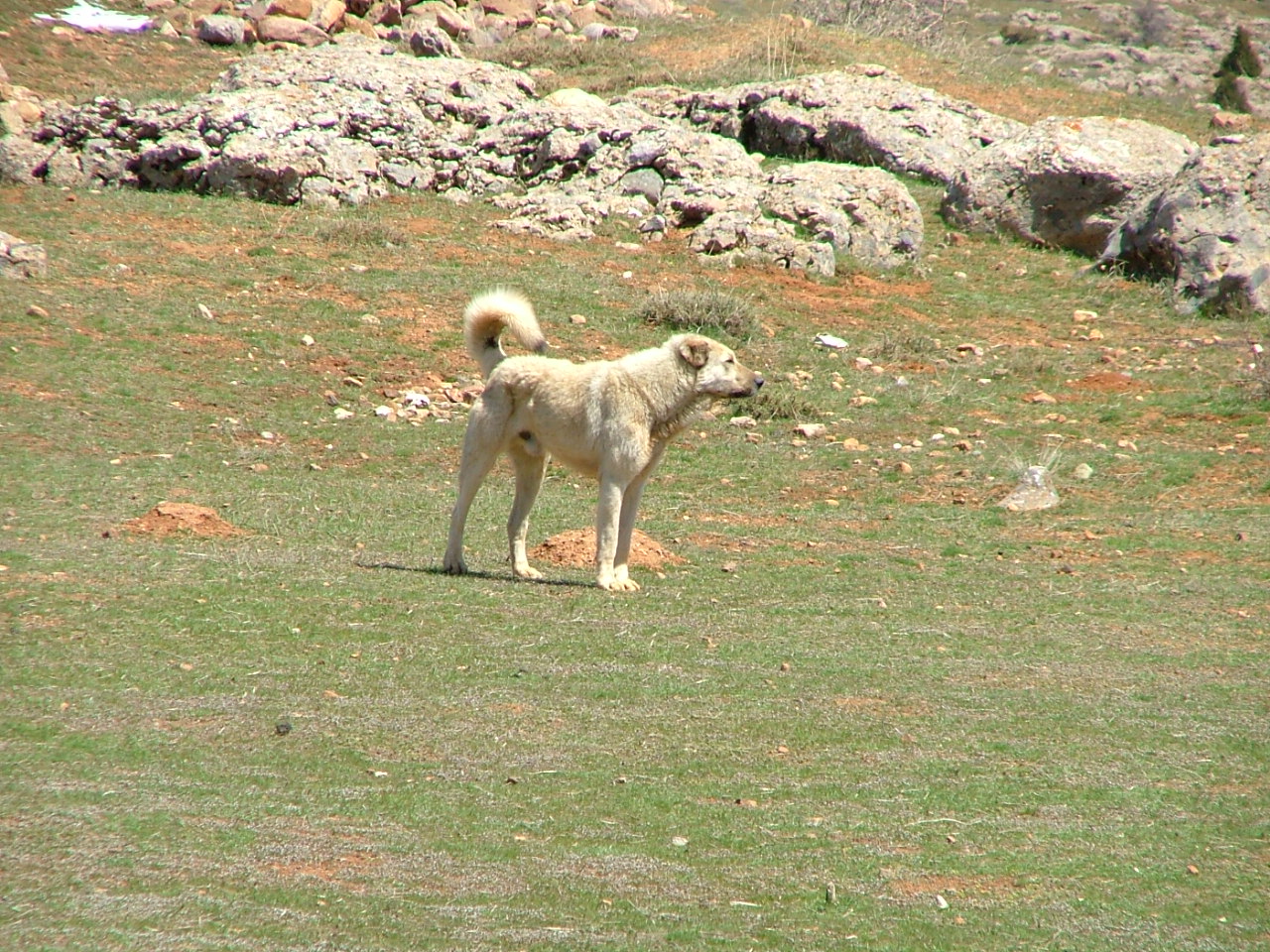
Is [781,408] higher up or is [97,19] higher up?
[97,19]

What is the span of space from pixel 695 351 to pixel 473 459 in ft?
6.47

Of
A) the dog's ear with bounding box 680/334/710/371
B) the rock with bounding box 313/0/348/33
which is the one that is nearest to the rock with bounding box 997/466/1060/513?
the dog's ear with bounding box 680/334/710/371

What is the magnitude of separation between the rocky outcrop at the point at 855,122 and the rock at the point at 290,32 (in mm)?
11663

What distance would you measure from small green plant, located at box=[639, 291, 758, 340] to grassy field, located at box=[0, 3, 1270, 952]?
0.31 meters

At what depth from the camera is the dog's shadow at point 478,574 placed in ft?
34.9

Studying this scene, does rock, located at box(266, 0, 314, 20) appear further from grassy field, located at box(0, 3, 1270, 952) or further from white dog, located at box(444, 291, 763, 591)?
white dog, located at box(444, 291, 763, 591)

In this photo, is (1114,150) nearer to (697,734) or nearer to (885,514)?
(885,514)

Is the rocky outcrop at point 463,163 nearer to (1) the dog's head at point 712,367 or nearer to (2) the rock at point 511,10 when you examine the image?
(1) the dog's head at point 712,367

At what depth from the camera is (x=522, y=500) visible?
35.6 ft

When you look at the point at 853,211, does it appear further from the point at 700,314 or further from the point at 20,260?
the point at 20,260

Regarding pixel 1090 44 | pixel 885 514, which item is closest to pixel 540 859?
pixel 885 514

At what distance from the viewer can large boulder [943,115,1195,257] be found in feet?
81.5

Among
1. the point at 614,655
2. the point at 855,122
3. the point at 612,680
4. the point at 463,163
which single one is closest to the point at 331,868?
the point at 612,680

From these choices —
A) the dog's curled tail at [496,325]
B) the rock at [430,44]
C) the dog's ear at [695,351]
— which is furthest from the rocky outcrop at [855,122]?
the dog's curled tail at [496,325]
